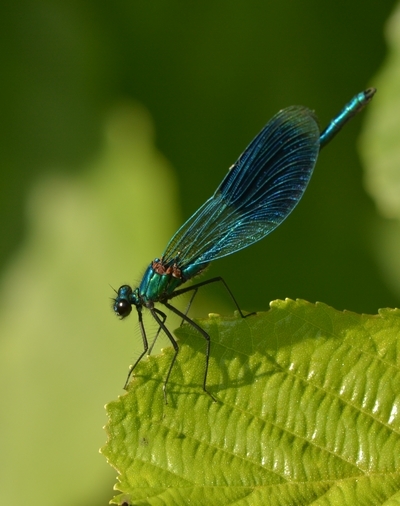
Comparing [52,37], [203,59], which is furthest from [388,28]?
[52,37]

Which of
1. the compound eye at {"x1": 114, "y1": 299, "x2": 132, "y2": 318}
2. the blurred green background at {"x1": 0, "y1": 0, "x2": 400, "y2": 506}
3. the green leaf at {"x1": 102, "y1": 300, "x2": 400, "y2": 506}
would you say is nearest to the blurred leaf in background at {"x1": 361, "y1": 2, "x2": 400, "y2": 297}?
the blurred green background at {"x1": 0, "y1": 0, "x2": 400, "y2": 506}

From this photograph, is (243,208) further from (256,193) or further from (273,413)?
(273,413)

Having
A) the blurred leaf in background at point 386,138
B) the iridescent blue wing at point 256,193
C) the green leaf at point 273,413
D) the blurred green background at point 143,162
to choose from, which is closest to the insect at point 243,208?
the iridescent blue wing at point 256,193

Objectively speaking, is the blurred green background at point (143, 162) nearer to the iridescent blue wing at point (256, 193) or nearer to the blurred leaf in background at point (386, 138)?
the blurred leaf in background at point (386, 138)

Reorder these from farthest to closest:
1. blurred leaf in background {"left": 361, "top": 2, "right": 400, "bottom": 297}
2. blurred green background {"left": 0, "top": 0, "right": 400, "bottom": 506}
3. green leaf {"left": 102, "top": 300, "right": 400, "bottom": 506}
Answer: blurred green background {"left": 0, "top": 0, "right": 400, "bottom": 506} → blurred leaf in background {"left": 361, "top": 2, "right": 400, "bottom": 297} → green leaf {"left": 102, "top": 300, "right": 400, "bottom": 506}

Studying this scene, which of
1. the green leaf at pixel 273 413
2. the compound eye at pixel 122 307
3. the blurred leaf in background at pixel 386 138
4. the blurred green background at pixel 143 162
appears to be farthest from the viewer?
the blurred green background at pixel 143 162

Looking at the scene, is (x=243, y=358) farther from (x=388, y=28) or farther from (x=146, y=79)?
(x=146, y=79)

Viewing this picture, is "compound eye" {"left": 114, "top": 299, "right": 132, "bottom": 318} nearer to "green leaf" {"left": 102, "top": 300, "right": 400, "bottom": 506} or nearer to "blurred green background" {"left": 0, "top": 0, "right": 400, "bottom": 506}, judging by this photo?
"green leaf" {"left": 102, "top": 300, "right": 400, "bottom": 506}
